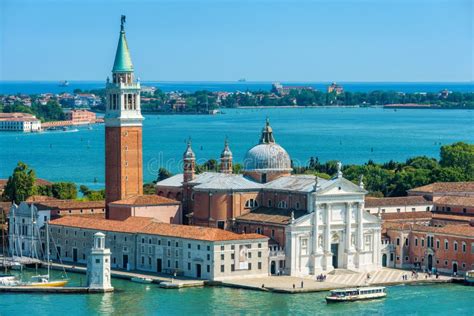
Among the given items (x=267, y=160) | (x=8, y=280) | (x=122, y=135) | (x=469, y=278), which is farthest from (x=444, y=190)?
(x=8, y=280)

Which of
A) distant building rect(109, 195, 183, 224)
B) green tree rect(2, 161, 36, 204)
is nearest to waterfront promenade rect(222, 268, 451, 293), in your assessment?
distant building rect(109, 195, 183, 224)

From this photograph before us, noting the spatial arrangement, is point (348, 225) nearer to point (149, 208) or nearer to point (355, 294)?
point (355, 294)

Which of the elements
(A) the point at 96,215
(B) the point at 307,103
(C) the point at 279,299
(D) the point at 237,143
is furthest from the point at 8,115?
(C) the point at 279,299

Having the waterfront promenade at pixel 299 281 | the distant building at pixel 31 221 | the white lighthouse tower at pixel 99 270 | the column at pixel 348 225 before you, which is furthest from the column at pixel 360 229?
the distant building at pixel 31 221

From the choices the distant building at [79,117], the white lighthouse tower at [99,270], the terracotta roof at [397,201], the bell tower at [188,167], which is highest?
the bell tower at [188,167]

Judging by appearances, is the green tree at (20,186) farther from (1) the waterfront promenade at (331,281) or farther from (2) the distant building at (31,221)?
(1) the waterfront promenade at (331,281)
